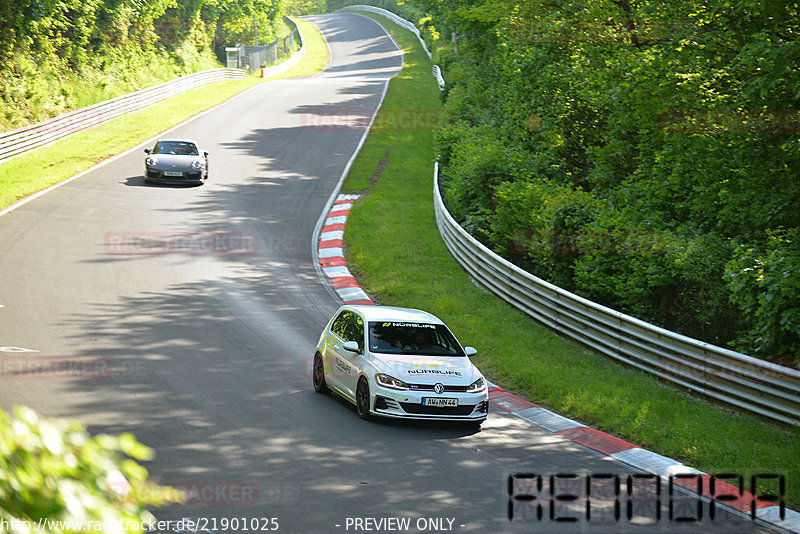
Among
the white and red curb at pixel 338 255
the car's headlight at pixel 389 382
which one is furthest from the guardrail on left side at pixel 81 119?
the car's headlight at pixel 389 382

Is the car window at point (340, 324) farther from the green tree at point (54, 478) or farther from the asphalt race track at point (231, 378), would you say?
the green tree at point (54, 478)

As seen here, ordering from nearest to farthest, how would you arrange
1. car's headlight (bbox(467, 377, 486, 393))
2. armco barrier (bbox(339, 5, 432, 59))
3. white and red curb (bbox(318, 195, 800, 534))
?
white and red curb (bbox(318, 195, 800, 534)) → car's headlight (bbox(467, 377, 486, 393)) → armco barrier (bbox(339, 5, 432, 59))

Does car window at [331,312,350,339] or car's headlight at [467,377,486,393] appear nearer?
car's headlight at [467,377,486,393]

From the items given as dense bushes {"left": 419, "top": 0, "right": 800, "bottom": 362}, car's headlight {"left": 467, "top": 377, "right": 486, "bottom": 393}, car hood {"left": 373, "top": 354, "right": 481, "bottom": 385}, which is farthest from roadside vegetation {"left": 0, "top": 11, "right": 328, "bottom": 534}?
dense bushes {"left": 419, "top": 0, "right": 800, "bottom": 362}

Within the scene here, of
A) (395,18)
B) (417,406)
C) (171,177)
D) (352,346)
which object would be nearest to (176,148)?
(171,177)

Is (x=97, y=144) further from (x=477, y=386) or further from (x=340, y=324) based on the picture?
(x=477, y=386)

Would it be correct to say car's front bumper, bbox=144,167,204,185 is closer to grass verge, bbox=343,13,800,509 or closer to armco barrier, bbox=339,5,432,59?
grass verge, bbox=343,13,800,509

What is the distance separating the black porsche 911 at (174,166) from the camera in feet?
91.8

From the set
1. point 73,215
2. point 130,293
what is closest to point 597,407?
point 130,293

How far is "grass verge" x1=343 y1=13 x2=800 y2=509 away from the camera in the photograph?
33.6ft

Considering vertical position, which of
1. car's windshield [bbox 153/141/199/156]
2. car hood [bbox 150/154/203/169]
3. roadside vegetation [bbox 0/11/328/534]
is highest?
roadside vegetation [bbox 0/11/328/534]

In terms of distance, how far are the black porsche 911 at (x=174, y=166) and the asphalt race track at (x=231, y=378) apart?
40 cm

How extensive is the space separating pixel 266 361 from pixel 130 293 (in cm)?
521

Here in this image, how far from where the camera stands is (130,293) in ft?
57.2
